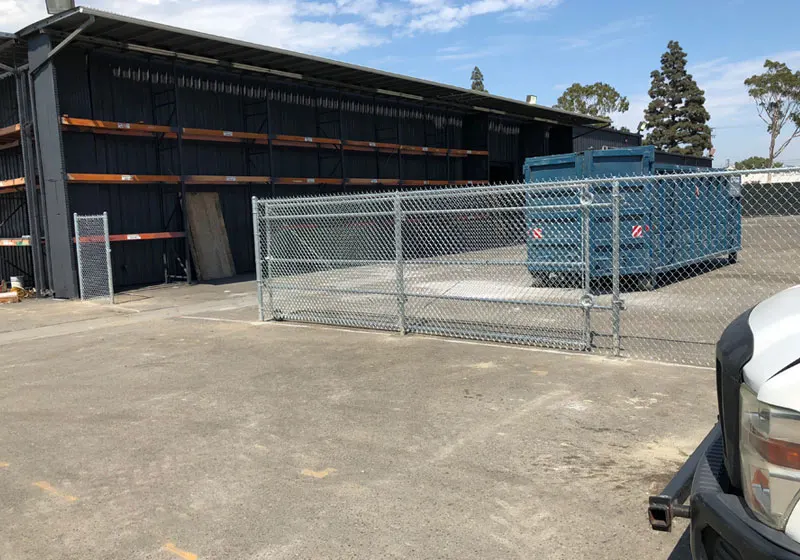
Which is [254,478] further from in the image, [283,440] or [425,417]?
[425,417]

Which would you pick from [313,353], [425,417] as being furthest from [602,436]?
[313,353]

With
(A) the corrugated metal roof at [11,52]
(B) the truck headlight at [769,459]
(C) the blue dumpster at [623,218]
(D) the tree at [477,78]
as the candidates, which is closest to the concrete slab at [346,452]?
(B) the truck headlight at [769,459]

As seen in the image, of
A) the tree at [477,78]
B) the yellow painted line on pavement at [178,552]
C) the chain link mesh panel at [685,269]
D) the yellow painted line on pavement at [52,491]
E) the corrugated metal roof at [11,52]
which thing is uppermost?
the tree at [477,78]

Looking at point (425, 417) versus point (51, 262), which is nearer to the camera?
point (425, 417)

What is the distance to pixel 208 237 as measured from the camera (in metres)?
18.3

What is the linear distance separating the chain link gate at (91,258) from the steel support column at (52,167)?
23 centimetres

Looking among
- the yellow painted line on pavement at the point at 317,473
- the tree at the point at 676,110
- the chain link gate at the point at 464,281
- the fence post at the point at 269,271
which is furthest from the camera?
the tree at the point at 676,110

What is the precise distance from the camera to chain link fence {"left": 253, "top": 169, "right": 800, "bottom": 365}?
7801mm

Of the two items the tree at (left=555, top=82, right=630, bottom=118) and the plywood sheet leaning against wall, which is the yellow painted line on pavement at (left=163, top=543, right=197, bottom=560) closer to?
the plywood sheet leaning against wall

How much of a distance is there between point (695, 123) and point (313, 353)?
58.2 metres

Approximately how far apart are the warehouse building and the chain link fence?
10.9ft

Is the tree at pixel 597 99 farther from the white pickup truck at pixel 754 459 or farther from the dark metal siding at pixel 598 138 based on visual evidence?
the white pickup truck at pixel 754 459

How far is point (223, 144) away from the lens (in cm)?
1897

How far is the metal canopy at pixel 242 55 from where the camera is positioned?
14.2 metres
